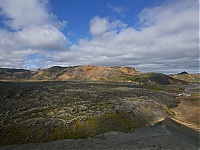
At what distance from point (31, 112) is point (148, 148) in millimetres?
26798

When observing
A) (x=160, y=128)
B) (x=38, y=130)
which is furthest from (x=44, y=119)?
(x=160, y=128)

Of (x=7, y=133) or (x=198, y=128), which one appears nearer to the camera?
(x=7, y=133)

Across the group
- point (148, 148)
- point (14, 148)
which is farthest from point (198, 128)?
point (14, 148)

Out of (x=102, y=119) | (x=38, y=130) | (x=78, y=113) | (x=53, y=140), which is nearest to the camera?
(x=53, y=140)

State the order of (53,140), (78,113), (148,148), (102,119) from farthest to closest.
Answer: (78,113), (102,119), (53,140), (148,148)

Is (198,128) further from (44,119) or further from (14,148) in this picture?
(14,148)

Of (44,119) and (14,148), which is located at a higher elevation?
(44,119)

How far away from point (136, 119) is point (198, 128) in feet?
42.9

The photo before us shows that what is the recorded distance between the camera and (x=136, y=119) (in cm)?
3819

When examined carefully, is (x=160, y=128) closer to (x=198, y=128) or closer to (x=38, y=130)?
(x=198, y=128)

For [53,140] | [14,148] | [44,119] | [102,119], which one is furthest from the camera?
[102,119]

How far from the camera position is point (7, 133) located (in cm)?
2778

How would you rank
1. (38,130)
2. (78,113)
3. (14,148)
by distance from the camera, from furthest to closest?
(78,113)
(38,130)
(14,148)

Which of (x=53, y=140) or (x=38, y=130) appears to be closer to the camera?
(x=53, y=140)
